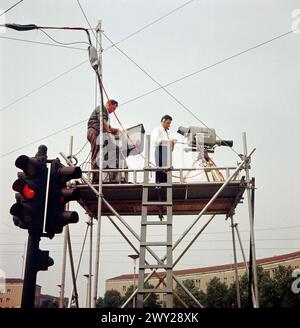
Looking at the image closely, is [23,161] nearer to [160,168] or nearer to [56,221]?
[56,221]

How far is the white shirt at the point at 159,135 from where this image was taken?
767 centimetres

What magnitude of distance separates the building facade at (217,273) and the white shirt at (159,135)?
3307cm

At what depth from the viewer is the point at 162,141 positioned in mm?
7691

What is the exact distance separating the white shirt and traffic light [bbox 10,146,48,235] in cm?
374

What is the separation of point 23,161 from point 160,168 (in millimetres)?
3355

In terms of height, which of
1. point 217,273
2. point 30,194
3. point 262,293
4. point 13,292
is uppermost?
point 217,273

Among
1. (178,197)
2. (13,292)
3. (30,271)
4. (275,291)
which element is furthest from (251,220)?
(275,291)

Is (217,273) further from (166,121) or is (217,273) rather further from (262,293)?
(166,121)

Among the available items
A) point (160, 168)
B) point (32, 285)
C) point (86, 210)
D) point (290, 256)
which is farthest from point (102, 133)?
point (290, 256)

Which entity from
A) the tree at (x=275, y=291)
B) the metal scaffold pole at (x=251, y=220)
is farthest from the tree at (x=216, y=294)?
the metal scaffold pole at (x=251, y=220)

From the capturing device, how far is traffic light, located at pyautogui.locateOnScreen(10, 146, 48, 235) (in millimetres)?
3877

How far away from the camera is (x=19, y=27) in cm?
679

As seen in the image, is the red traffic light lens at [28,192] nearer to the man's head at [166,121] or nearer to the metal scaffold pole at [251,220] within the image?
the metal scaffold pole at [251,220]

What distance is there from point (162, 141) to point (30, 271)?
4362 millimetres
